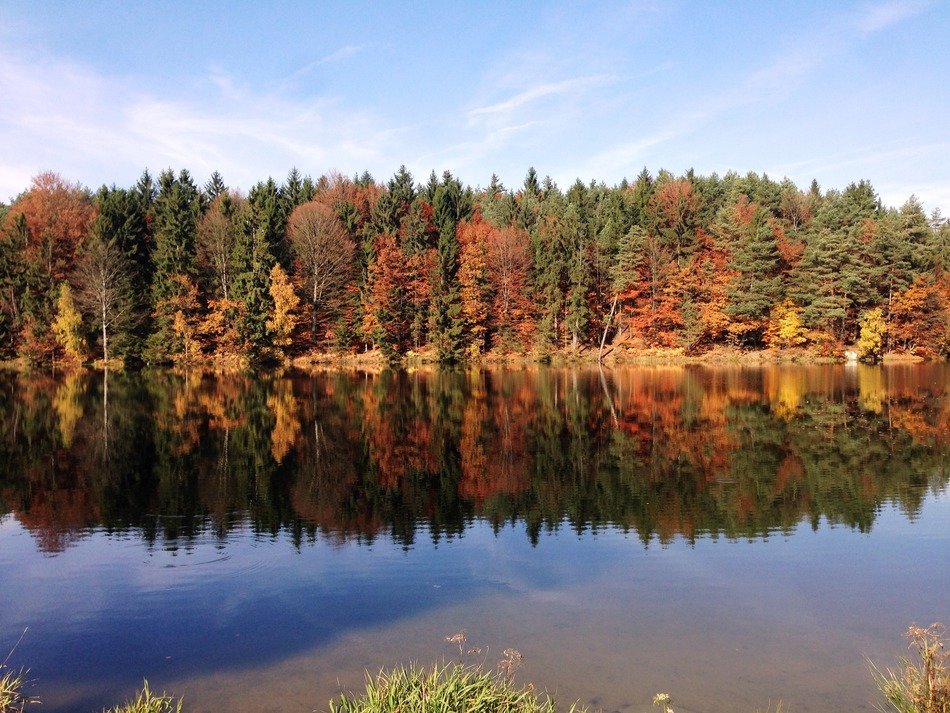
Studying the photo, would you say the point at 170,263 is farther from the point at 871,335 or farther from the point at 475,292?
the point at 871,335

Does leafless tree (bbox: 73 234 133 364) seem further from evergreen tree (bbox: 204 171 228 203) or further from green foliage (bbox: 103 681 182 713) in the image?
green foliage (bbox: 103 681 182 713)

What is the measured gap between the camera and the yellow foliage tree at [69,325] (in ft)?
190

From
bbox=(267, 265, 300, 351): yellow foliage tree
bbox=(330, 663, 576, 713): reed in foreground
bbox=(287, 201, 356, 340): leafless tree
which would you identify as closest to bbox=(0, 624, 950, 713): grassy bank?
bbox=(330, 663, 576, 713): reed in foreground

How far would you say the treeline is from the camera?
59969mm

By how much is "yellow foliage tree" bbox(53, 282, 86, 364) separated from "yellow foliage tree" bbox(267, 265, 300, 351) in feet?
50.0

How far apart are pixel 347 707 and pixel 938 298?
6909 cm

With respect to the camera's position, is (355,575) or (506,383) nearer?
(355,575)

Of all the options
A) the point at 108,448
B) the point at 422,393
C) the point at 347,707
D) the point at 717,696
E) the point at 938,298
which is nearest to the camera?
the point at 347,707

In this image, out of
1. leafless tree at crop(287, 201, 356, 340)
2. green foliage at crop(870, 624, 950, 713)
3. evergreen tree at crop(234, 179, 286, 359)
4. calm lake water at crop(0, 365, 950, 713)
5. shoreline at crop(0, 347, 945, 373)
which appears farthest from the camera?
leafless tree at crop(287, 201, 356, 340)

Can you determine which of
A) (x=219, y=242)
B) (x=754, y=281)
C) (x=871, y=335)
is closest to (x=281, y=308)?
(x=219, y=242)

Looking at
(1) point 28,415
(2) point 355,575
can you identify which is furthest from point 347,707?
(1) point 28,415

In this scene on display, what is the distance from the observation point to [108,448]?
68.2 ft

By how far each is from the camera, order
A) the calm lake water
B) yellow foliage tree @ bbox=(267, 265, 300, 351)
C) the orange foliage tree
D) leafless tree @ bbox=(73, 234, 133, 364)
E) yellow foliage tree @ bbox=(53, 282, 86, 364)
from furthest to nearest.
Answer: the orange foliage tree → yellow foliage tree @ bbox=(267, 265, 300, 351) → leafless tree @ bbox=(73, 234, 133, 364) → yellow foliage tree @ bbox=(53, 282, 86, 364) → the calm lake water

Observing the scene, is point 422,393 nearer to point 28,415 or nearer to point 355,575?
point 28,415
